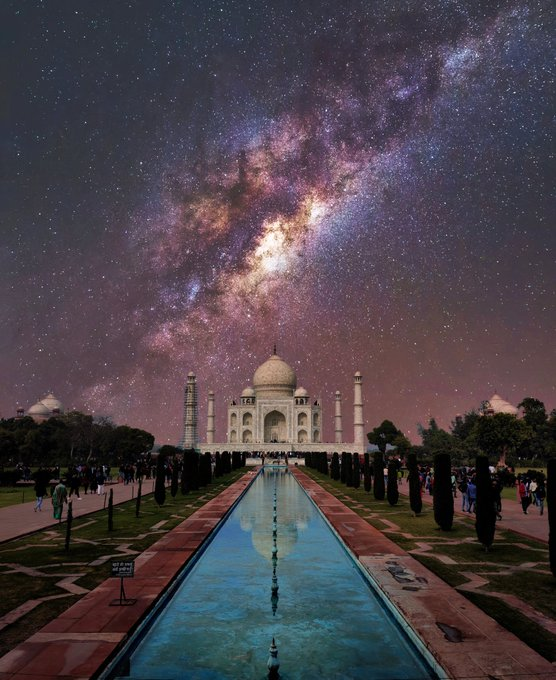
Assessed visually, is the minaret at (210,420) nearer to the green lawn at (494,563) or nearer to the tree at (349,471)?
the tree at (349,471)

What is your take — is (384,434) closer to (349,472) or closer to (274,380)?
(274,380)

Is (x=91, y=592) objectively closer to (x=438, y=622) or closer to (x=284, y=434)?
(x=438, y=622)

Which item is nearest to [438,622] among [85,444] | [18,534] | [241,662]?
[241,662]

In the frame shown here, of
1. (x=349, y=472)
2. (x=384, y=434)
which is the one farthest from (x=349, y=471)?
(x=384, y=434)

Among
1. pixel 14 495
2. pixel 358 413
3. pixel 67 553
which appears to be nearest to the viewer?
pixel 67 553

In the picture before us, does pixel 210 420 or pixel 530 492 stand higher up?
pixel 210 420

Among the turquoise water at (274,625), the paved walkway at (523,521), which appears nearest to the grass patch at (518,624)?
the turquoise water at (274,625)
